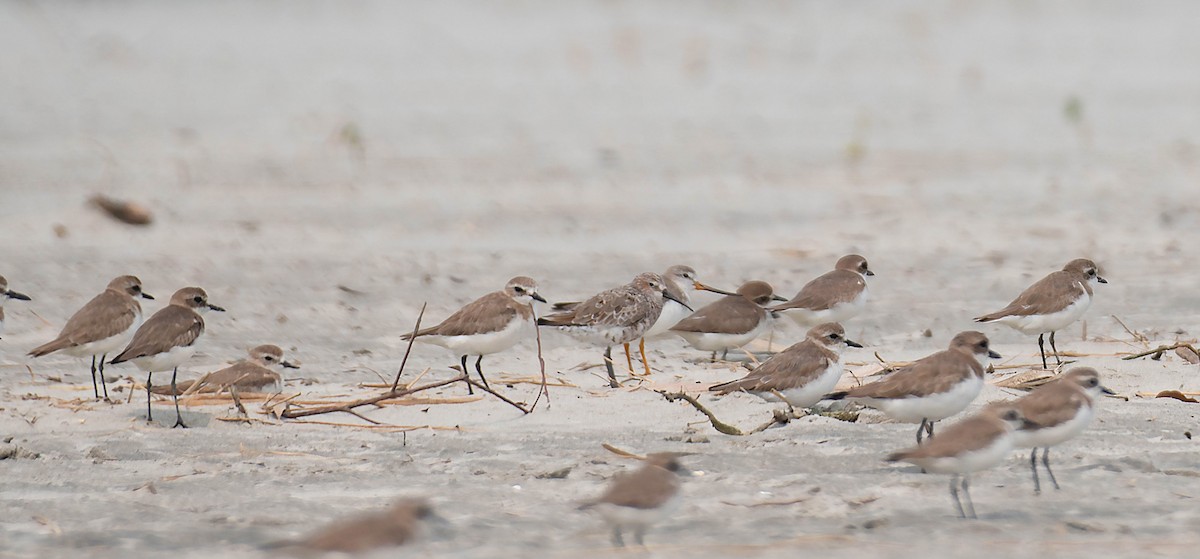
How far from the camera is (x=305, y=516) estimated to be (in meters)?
7.08

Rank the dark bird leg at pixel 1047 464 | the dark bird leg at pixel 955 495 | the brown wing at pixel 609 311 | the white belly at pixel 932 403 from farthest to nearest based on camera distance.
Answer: the brown wing at pixel 609 311 < the white belly at pixel 932 403 < the dark bird leg at pixel 1047 464 < the dark bird leg at pixel 955 495

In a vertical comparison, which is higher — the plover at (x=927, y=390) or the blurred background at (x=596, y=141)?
the blurred background at (x=596, y=141)

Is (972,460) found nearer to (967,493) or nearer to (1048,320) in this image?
(967,493)

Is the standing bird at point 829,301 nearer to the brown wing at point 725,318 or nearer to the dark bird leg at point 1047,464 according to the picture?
the brown wing at point 725,318

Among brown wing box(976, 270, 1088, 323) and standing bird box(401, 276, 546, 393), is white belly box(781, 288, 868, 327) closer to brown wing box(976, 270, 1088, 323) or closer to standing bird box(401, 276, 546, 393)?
brown wing box(976, 270, 1088, 323)

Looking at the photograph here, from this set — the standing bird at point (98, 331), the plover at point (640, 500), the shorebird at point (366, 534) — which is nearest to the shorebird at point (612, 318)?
the standing bird at point (98, 331)

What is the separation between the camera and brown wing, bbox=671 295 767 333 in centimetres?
1066

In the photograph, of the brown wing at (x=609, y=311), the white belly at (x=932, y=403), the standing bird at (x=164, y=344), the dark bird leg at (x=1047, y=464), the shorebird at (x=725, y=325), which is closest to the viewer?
the dark bird leg at (x=1047, y=464)

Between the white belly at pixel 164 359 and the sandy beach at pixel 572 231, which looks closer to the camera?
the sandy beach at pixel 572 231

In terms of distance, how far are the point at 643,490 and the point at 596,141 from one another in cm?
1427

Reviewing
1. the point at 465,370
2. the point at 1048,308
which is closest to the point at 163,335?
the point at 465,370

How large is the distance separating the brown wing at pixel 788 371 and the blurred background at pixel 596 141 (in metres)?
3.02

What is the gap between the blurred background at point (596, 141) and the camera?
46.6 feet

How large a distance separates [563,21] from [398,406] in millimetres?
19387
